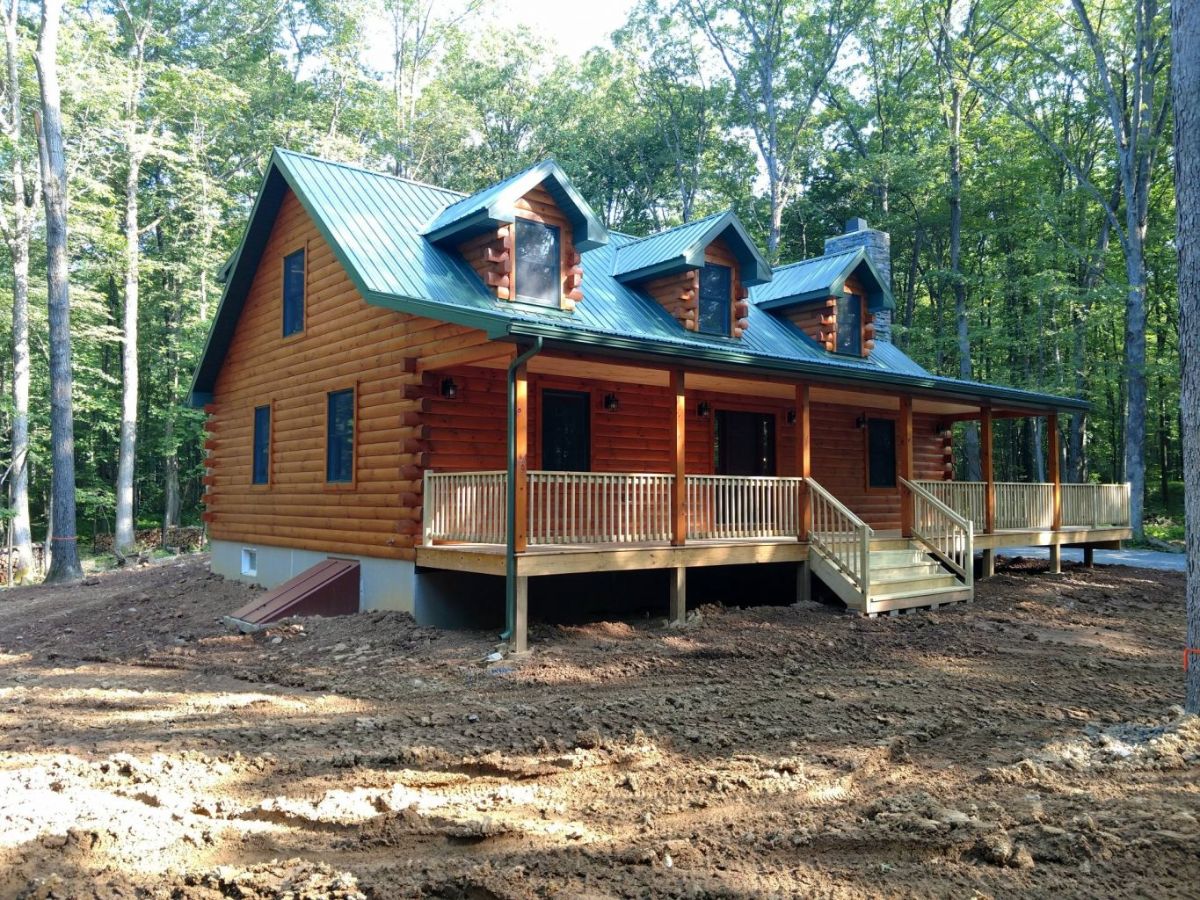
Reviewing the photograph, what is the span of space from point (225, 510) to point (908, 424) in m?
12.6

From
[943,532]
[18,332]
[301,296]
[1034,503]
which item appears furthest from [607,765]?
[18,332]

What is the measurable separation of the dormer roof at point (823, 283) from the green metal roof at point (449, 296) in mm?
482

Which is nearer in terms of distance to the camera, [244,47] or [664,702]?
[664,702]

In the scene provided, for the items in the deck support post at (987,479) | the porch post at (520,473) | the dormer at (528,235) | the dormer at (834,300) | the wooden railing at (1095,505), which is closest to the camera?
the porch post at (520,473)

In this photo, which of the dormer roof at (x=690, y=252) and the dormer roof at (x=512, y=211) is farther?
the dormer roof at (x=690, y=252)

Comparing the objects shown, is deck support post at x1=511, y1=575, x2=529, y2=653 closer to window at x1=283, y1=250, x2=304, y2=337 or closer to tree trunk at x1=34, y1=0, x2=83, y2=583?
window at x1=283, y1=250, x2=304, y2=337

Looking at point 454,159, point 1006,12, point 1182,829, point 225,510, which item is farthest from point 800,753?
point 454,159

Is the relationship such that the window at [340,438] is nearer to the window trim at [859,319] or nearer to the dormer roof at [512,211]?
the dormer roof at [512,211]

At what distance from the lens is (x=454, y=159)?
35688 mm

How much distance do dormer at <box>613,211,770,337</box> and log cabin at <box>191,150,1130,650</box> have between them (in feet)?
0.16

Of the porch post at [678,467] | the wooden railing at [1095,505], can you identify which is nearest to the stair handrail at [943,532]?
the wooden railing at [1095,505]

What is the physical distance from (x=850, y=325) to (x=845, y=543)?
6.74 m

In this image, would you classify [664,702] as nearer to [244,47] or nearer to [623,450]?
[623,450]

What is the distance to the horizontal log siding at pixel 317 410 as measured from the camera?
1153 cm
